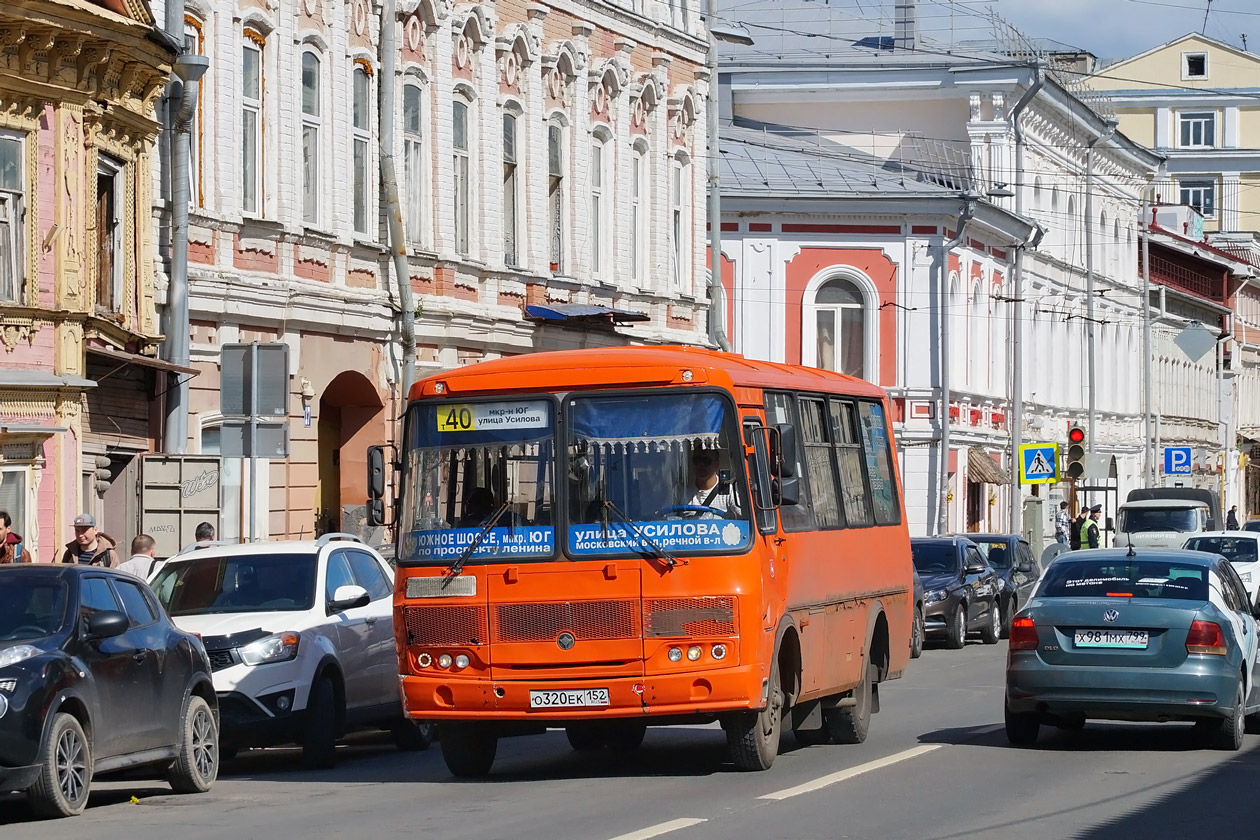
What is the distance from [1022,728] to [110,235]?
42.1ft

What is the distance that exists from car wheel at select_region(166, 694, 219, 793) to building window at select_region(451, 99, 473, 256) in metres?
19.4

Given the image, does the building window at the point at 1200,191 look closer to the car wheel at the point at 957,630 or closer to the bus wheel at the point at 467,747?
the car wheel at the point at 957,630

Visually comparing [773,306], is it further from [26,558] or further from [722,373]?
[722,373]

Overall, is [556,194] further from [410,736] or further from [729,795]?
[729,795]

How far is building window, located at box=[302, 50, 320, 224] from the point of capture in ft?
99.9

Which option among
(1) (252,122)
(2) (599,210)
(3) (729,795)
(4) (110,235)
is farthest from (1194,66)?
(3) (729,795)

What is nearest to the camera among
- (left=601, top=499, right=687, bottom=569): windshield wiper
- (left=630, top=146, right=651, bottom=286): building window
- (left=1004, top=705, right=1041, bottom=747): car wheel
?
(left=601, top=499, right=687, bottom=569): windshield wiper

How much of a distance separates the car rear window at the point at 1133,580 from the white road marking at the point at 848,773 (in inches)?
58.2

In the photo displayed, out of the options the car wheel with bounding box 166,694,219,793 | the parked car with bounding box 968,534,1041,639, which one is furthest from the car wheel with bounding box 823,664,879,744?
the parked car with bounding box 968,534,1041,639

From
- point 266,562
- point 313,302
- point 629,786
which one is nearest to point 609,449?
point 629,786

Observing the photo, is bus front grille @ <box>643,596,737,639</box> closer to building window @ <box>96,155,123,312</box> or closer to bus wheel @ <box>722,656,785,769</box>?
bus wheel @ <box>722,656,785,769</box>

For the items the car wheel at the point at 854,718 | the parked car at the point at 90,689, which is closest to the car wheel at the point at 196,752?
the parked car at the point at 90,689

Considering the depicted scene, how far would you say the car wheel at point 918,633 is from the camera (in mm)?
31188

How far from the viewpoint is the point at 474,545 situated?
15719 millimetres
